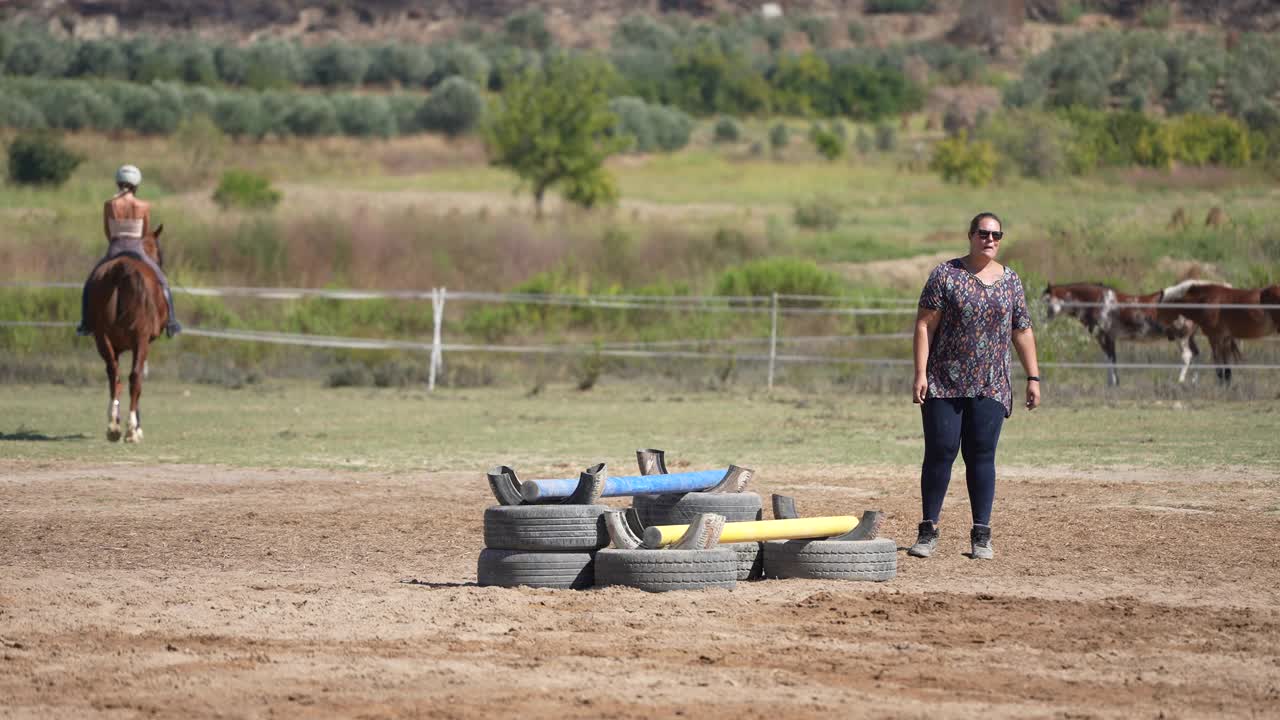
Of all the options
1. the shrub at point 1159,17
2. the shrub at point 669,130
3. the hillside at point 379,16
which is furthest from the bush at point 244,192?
the shrub at point 1159,17

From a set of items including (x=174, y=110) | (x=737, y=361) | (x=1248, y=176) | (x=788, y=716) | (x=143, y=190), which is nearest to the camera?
(x=788, y=716)

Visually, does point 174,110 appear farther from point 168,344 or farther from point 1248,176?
point 168,344

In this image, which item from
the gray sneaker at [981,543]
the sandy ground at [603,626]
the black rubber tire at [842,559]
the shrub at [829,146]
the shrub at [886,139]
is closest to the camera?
the sandy ground at [603,626]

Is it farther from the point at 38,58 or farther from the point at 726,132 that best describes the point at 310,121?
the point at 38,58

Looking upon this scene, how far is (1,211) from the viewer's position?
133 ft

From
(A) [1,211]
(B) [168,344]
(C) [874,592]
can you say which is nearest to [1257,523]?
(C) [874,592]

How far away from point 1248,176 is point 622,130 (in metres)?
28.7

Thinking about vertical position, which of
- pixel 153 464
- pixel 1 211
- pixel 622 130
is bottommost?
pixel 153 464

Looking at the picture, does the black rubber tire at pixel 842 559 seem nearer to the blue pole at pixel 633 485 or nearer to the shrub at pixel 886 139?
the blue pole at pixel 633 485

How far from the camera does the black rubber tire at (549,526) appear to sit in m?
7.62

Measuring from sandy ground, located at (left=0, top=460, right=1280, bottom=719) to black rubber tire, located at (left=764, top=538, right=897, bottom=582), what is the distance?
0.33 feet

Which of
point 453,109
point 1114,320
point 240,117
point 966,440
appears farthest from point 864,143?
point 966,440

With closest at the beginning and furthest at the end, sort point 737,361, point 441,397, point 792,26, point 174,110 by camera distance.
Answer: point 441,397 → point 737,361 → point 174,110 → point 792,26

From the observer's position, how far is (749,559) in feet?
26.4
